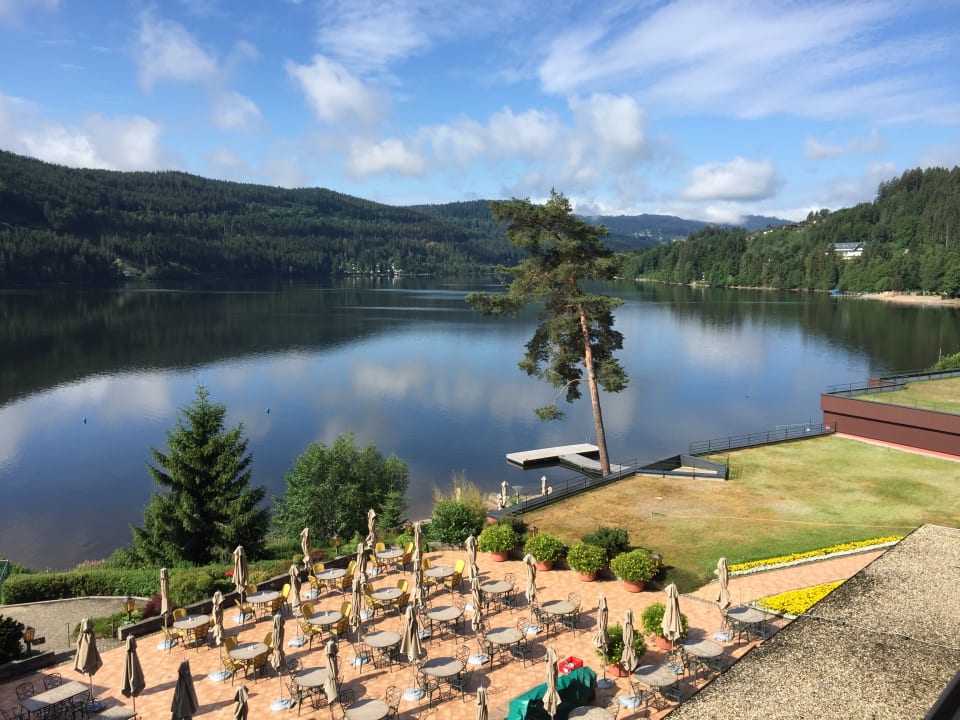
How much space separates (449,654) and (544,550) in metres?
6.52

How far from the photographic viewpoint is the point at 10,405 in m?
67.2

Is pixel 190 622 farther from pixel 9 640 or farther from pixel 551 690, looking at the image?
pixel 551 690

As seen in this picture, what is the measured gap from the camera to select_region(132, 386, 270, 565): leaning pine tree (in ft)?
99.6

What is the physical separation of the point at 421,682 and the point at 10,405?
226 feet

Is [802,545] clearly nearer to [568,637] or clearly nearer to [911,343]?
[568,637]

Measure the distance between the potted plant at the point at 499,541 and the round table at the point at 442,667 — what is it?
850 cm

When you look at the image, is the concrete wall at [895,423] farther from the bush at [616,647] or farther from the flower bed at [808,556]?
the bush at [616,647]

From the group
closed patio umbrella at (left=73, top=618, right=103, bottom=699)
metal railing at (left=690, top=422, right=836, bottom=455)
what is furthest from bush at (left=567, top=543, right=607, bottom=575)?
metal railing at (left=690, top=422, right=836, bottom=455)

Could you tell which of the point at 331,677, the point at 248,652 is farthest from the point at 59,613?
the point at 331,677

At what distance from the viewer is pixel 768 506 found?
2886 cm

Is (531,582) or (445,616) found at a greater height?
(531,582)

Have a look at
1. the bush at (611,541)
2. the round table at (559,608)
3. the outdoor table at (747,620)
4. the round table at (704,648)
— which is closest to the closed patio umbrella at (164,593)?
the round table at (559,608)

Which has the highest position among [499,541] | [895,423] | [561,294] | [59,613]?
[561,294]

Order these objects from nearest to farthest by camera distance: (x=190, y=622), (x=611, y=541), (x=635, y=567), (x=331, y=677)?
(x=331, y=677)
(x=190, y=622)
(x=635, y=567)
(x=611, y=541)
